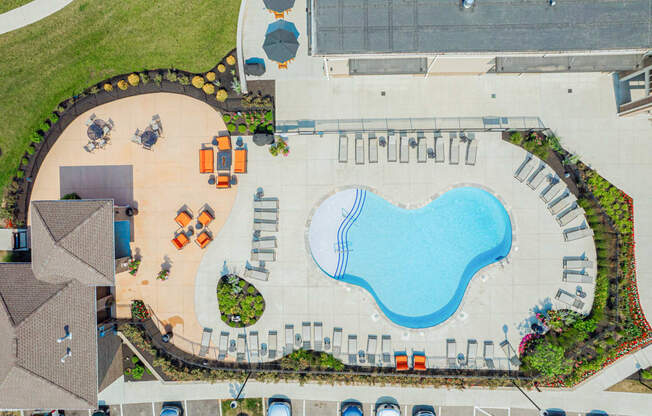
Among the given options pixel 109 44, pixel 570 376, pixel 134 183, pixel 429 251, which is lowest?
pixel 570 376

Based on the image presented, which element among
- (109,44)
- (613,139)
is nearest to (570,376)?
(613,139)

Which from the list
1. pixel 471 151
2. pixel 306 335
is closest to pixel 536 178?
pixel 471 151

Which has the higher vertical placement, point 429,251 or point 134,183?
point 134,183

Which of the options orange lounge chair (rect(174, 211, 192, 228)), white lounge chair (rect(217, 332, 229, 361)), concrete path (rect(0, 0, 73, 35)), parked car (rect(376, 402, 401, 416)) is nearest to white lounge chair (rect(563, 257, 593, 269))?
parked car (rect(376, 402, 401, 416))

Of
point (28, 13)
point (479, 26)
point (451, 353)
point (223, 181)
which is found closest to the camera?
point (479, 26)

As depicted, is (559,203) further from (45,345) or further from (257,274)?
(45,345)

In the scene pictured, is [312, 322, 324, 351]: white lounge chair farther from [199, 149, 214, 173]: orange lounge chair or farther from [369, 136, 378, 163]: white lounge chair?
[199, 149, 214, 173]: orange lounge chair

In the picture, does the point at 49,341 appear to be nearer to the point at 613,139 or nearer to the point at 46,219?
the point at 46,219
